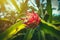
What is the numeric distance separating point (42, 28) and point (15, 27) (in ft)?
0.38

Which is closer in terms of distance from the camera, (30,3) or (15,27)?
(15,27)

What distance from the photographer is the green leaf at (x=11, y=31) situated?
739mm

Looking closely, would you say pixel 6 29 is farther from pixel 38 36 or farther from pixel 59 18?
pixel 59 18

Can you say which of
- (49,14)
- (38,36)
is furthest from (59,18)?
(38,36)

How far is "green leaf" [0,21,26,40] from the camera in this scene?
739mm

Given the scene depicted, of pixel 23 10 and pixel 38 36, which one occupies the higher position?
pixel 23 10

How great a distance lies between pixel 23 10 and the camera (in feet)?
2.85

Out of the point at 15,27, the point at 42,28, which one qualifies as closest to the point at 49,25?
the point at 42,28

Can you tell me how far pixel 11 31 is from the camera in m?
0.75

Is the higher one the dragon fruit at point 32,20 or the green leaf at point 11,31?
the dragon fruit at point 32,20

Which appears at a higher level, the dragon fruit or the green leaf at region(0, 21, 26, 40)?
the dragon fruit

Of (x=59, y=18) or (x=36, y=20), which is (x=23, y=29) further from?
(x=59, y=18)

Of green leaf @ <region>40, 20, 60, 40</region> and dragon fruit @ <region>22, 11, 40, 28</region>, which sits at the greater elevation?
dragon fruit @ <region>22, 11, 40, 28</region>

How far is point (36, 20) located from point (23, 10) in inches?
5.6
